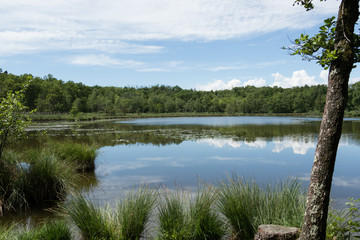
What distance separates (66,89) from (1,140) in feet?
306

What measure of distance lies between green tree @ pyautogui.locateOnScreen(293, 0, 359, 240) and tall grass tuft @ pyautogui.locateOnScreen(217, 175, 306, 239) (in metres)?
1.25

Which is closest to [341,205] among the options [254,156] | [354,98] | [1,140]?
[254,156]

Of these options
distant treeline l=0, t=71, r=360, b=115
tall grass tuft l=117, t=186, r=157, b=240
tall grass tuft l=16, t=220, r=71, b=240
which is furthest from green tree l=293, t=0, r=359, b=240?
distant treeline l=0, t=71, r=360, b=115

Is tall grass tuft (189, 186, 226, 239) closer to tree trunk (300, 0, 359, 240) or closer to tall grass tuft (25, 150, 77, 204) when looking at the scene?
tree trunk (300, 0, 359, 240)

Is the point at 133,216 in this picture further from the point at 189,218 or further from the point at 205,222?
the point at 205,222

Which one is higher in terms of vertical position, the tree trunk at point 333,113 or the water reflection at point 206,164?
the tree trunk at point 333,113

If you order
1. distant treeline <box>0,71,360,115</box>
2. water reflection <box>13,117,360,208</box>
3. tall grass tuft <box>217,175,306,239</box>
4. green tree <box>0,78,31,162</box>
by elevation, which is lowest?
water reflection <box>13,117,360,208</box>

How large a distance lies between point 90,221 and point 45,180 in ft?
A: 11.5

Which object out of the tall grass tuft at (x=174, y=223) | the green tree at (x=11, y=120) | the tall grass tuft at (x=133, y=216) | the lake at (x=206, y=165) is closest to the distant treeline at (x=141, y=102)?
the lake at (x=206, y=165)

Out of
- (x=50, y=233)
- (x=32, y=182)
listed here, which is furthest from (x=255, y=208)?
(x=32, y=182)

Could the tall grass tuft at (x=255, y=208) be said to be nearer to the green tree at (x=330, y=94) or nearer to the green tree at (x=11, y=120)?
the green tree at (x=330, y=94)

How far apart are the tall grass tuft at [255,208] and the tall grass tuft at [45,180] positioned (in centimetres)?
455

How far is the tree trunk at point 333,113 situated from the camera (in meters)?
2.95

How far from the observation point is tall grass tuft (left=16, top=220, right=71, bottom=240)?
4325 mm
